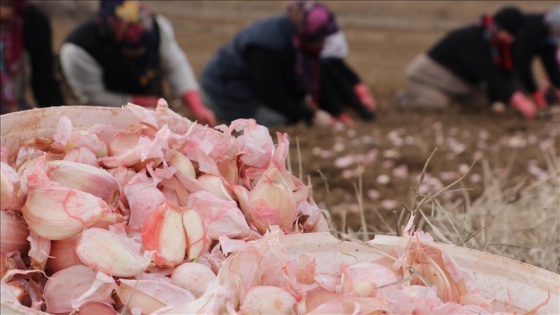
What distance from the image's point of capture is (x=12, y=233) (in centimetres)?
104

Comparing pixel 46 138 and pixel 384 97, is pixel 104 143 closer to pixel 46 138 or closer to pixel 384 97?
pixel 46 138

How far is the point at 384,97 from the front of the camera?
265 inches

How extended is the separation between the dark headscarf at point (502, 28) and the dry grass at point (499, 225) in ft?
8.81

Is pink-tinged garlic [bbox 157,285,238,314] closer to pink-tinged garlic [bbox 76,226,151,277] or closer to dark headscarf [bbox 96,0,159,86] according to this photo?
pink-tinged garlic [bbox 76,226,151,277]

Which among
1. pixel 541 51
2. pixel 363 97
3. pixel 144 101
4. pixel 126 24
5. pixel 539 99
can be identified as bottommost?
pixel 539 99

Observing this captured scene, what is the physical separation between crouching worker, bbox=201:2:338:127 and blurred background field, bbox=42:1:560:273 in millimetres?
232

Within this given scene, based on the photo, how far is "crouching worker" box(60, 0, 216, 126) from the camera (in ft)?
12.6

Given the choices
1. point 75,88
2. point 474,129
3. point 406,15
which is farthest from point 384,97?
point 406,15

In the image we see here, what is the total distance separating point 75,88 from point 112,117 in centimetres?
293

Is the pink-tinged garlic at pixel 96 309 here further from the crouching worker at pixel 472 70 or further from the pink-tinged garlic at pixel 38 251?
the crouching worker at pixel 472 70

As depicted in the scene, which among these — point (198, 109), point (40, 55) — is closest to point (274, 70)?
point (198, 109)

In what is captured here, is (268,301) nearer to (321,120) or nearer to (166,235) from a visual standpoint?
(166,235)

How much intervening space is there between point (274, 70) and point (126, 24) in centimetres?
124

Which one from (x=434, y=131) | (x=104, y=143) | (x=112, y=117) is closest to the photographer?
(x=104, y=143)
